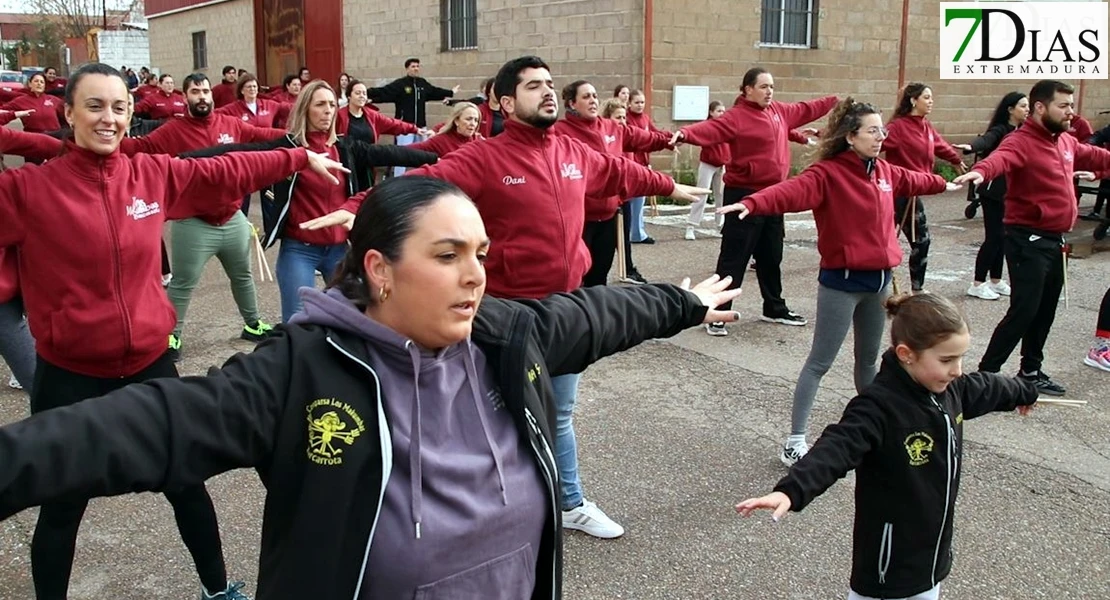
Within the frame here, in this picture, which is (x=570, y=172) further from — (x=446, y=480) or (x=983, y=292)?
(x=983, y=292)

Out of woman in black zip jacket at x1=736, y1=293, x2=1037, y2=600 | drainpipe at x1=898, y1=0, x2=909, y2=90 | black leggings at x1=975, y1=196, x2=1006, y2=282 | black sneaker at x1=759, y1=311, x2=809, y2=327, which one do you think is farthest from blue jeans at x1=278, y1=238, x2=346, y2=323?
drainpipe at x1=898, y1=0, x2=909, y2=90

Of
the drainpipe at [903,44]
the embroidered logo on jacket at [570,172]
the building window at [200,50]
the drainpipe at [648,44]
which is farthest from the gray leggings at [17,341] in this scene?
the building window at [200,50]

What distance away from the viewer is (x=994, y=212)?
8.55m

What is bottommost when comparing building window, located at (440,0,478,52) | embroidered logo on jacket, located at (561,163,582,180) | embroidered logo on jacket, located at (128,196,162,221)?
embroidered logo on jacket, located at (128,196,162,221)

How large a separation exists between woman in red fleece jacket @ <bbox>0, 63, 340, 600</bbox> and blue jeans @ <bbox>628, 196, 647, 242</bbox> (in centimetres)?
794

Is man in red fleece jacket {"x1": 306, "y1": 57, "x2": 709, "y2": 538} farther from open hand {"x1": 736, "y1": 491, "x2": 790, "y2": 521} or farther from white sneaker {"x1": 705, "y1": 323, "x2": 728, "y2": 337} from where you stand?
white sneaker {"x1": 705, "y1": 323, "x2": 728, "y2": 337}

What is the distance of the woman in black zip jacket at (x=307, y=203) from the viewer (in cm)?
591

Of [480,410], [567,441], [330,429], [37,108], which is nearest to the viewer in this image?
[330,429]

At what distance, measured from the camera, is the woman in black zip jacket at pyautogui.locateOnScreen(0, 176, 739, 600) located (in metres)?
1.71

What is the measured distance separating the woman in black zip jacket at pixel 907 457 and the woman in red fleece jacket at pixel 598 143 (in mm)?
3213

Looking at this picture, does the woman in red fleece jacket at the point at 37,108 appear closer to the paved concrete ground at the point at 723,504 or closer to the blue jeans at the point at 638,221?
the blue jeans at the point at 638,221

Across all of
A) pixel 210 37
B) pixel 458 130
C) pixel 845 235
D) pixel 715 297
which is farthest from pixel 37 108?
pixel 715 297

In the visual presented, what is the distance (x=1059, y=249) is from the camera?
6023 mm

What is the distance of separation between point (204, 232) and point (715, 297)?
4.73 metres
